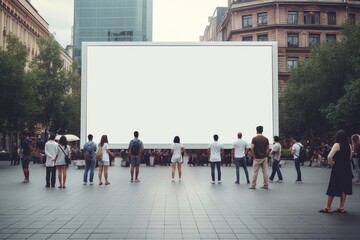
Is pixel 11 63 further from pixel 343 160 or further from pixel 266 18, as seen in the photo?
pixel 266 18

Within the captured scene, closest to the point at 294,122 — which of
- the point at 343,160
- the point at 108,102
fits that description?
the point at 108,102

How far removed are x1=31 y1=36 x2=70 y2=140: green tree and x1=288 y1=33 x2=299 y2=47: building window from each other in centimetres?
3221

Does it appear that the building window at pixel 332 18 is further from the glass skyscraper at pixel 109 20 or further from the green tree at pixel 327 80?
the glass skyscraper at pixel 109 20

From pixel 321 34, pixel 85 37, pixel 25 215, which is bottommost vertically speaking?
pixel 25 215

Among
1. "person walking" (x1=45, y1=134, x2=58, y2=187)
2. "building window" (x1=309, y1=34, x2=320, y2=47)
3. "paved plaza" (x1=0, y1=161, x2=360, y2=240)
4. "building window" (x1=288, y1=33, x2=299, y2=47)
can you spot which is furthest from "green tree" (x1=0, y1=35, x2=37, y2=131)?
"building window" (x1=309, y1=34, x2=320, y2=47)

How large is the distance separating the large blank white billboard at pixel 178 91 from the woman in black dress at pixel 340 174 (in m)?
12.3

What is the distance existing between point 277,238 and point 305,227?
1.14 meters

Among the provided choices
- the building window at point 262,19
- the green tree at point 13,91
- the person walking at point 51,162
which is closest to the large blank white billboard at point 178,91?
the person walking at point 51,162

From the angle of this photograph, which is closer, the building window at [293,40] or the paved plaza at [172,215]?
the paved plaza at [172,215]

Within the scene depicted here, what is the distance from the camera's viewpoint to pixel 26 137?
18.0 m

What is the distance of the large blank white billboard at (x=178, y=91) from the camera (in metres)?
22.5

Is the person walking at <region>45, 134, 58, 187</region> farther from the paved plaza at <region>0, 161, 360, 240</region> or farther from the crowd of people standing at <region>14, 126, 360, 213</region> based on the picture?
the paved plaza at <region>0, 161, 360, 240</region>

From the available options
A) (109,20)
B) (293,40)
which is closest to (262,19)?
(293,40)

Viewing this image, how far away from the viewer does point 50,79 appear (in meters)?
56.5
